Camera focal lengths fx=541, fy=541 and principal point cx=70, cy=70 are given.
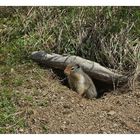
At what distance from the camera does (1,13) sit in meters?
7.99

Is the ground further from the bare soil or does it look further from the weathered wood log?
the weathered wood log

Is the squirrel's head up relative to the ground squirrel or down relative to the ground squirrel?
up

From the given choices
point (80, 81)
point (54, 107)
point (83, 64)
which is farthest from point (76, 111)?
point (83, 64)

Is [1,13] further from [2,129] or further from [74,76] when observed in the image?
[2,129]

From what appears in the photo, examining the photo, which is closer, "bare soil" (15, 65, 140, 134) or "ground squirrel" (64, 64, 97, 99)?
"bare soil" (15, 65, 140, 134)

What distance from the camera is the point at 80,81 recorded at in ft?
22.3

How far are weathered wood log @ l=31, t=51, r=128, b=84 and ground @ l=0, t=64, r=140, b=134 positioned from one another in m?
0.18

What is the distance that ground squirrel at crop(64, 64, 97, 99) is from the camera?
6.77 meters

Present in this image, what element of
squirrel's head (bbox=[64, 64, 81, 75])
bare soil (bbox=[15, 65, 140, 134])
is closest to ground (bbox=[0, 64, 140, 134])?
bare soil (bbox=[15, 65, 140, 134])

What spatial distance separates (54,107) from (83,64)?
108cm

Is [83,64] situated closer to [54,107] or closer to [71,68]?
[71,68]

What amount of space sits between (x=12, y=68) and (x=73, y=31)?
41.7 inches

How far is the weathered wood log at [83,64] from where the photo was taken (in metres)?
6.73

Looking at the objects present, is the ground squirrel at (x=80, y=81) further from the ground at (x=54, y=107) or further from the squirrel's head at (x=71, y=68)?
the ground at (x=54, y=107)
